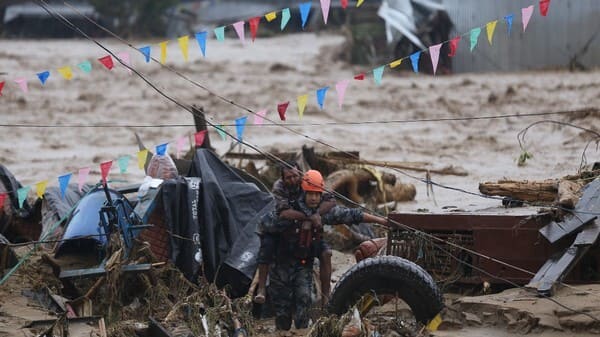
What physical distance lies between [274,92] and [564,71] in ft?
21.5

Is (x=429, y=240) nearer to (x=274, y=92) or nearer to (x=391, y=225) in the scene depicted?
(x=391, y=225)

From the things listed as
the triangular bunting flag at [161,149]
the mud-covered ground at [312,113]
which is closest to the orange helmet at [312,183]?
the triangular bunting flag at [161,149]

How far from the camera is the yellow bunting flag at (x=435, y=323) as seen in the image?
7.97 m

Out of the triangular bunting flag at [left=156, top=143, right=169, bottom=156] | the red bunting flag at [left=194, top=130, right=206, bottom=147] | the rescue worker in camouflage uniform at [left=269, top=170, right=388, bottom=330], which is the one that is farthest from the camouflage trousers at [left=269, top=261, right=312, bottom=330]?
the red bunting flag at [left=194, top=130, right=206, bottom=147]

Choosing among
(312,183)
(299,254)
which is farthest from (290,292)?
(312,183)

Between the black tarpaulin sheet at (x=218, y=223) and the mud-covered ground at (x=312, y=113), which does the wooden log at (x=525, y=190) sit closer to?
the black tarpaulin sheet at (x=218, y=223)

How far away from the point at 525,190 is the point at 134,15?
3241cm

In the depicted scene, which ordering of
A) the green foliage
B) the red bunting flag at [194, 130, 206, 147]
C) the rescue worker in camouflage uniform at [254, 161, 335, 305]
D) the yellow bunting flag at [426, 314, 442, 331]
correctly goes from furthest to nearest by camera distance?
the green foliage < the red bunting flag at [194, 130, 206, 147] < the rescue worker in camouflage uniform at [254, 161, 335, 305] < the yellow bunting flag at [426, 314, 442, 331]

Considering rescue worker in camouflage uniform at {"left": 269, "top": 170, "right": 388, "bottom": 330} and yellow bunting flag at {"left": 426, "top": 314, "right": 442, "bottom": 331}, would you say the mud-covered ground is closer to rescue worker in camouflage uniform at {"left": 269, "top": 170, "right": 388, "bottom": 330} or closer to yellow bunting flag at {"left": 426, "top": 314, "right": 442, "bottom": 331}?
rescue worker in camouflage uniform at {"left": 269, "top": 170, "right": 388, "bottom": 330}

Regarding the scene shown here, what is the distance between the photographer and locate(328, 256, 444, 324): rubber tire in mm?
8227

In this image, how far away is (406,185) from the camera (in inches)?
594

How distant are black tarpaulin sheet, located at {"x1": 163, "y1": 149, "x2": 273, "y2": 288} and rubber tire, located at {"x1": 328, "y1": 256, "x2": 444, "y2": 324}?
6.49 ft

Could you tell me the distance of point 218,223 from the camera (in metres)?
10.8

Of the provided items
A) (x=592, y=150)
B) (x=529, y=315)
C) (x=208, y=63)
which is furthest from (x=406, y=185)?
(x=208, y=63)
